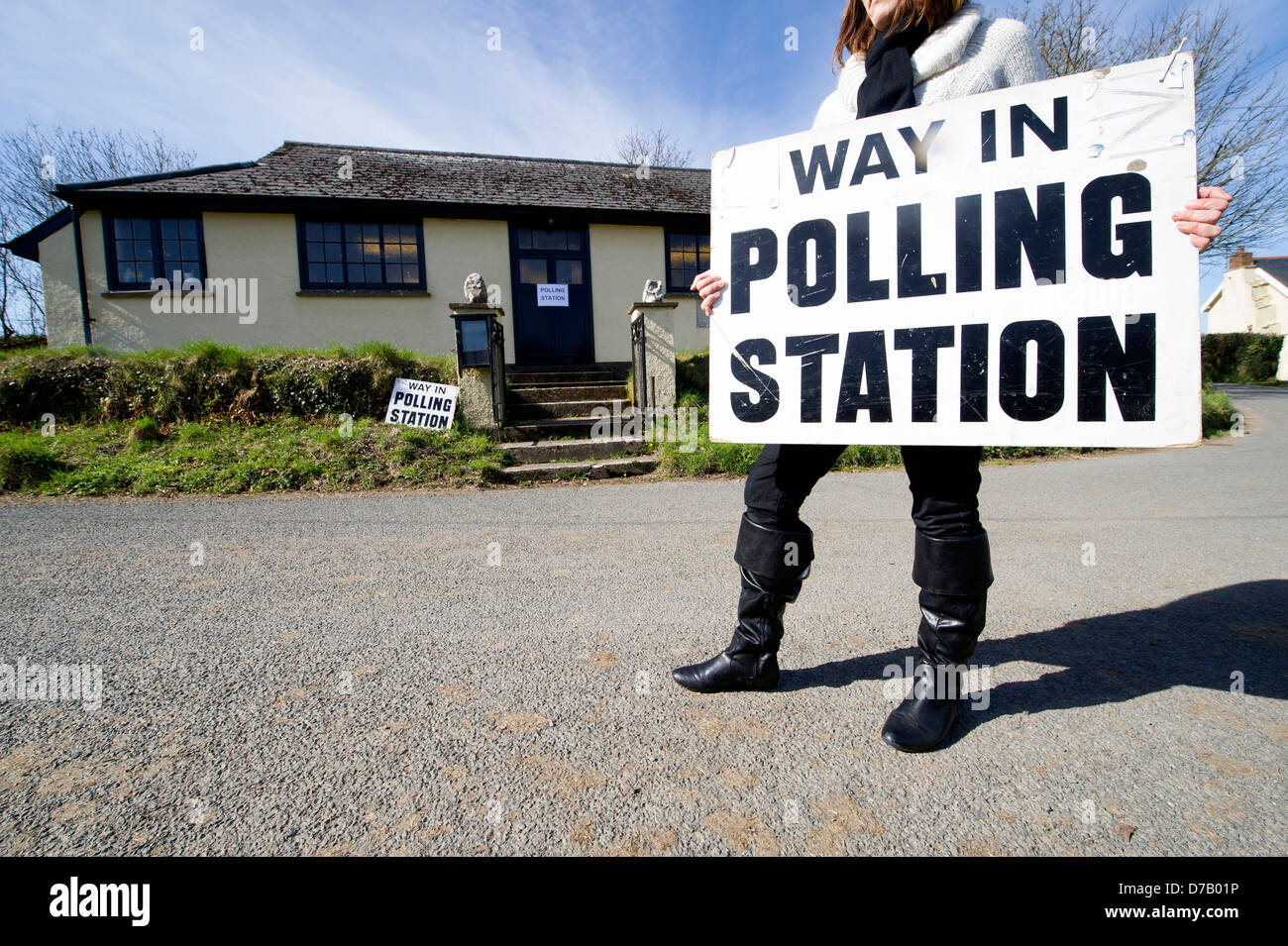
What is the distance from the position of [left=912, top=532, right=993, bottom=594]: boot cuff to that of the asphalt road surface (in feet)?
1.52

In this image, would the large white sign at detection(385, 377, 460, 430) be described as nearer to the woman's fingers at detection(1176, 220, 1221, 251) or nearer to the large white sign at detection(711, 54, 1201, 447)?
the large white sign at detection(711, 54, 1201, 447)

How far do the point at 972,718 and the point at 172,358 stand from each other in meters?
9.49

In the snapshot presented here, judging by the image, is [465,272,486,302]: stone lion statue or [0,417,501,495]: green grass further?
[465,272,486,302]: stone lion statue

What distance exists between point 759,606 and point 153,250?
14284mm

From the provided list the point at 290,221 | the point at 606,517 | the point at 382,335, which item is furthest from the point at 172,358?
the point at 606,517

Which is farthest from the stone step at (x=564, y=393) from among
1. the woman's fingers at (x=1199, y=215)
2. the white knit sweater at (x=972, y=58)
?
the woman's fingers at (x=1199, y=215)

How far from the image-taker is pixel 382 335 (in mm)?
11883

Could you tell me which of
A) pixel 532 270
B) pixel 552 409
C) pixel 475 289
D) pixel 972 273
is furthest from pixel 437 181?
pixel 972 273

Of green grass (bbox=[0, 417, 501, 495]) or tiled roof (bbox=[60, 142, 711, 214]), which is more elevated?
tiled roof (bbox=[60, 142, 711, 214])

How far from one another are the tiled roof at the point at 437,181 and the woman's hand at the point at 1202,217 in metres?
10.3

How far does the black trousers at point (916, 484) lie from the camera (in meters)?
1.77

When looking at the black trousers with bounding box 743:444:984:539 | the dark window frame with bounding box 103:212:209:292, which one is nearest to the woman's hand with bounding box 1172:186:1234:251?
the black trousers with bounding box 743:444:984:539

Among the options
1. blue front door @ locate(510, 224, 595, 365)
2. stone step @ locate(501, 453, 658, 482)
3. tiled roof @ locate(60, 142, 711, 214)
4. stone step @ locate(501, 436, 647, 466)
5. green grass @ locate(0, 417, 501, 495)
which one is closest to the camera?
green grass @ locate(0, 417, 501, 495)

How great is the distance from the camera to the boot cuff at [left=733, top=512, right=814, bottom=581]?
193 centimetres
